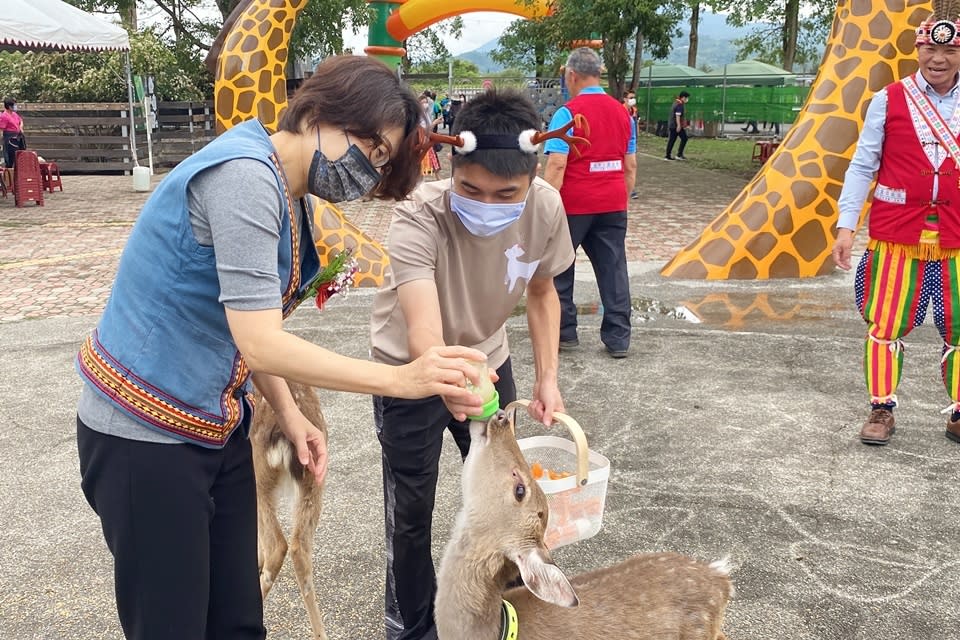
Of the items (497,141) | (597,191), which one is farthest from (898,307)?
(497,141)

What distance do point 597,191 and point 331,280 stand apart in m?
4.54

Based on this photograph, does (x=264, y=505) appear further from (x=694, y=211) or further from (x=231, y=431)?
(x=694, y=211)

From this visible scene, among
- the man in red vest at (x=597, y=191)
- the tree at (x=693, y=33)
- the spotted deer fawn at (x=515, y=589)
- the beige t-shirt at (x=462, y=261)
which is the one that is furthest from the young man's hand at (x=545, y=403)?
the tree at (x=693, y=33)

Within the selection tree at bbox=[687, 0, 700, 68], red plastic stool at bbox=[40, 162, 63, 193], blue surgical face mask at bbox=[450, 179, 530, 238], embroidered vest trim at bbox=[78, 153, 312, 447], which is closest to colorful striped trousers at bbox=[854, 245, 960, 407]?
blue surgical face mask at bbox=[450, 179, 530, 238]

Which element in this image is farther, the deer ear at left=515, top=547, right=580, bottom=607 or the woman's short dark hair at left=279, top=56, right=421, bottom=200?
the deer ear at left=515, top=547, right=580, bottom=607

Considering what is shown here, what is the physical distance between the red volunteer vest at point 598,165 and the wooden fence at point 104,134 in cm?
1688

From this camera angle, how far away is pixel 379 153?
2.11m

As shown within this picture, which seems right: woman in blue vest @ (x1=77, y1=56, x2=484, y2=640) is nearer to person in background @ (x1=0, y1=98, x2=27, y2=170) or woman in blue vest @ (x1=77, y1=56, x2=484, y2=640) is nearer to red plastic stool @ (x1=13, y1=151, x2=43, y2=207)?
red plastic stool @ (x1=13, y1=151, x2=43, y2=207)

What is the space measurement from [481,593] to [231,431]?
91cm

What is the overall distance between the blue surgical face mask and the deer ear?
3.49 ft

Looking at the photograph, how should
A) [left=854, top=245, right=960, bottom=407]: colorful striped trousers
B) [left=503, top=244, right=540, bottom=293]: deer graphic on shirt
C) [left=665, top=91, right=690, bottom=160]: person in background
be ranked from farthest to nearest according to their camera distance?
[left=665, top=91, right=690, bottom=160]: person in background
[left=854, top=245, right=960, bottom=407]: colorful striped trousers
[left=503, top=244, right=540, bottom=293]: deer graphic on shirt

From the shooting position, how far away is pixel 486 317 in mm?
3010

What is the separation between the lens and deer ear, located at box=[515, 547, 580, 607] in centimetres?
223

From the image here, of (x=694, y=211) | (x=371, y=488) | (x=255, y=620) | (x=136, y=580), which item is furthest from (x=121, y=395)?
(x=694, y=211)
